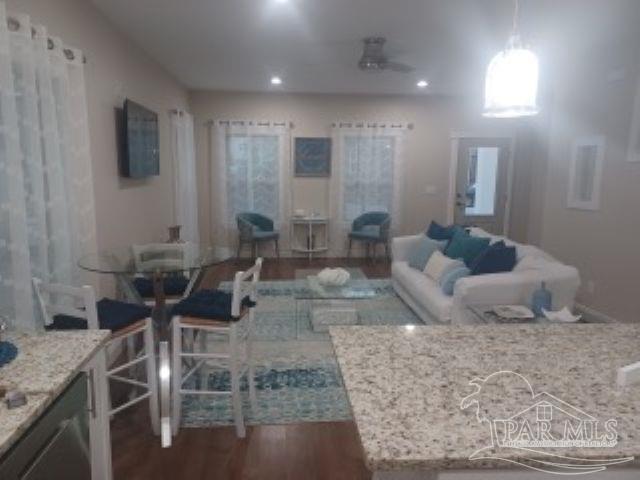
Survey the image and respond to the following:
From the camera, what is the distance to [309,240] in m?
7.13

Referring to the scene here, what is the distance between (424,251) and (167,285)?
2.55 m

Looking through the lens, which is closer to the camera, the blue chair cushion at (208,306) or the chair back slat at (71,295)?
the chair back slat at (71,295)

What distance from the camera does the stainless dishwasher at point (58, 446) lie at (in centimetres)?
101

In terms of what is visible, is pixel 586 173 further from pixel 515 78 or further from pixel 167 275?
pixel 167 275


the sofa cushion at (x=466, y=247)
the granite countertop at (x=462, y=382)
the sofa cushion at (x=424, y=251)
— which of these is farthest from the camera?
the sofa cushion at (x=424, y=251)

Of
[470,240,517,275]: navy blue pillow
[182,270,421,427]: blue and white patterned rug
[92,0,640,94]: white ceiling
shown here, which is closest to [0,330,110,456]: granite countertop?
[182,270,421,427]: blue and white patterned rug

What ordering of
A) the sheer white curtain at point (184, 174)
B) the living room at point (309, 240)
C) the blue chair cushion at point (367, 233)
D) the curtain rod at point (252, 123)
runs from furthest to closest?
the curtain rod at point (252, 123), the blue chair cushion at point (367, 233), the sheer white curtain at point (184, 174), the living room at point (309, 240)

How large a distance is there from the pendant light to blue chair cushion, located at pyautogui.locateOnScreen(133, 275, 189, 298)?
7.70 ft

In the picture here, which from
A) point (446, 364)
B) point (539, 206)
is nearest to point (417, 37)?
point (539, 206)

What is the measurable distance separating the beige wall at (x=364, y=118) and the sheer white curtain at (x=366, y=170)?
0.18 meters

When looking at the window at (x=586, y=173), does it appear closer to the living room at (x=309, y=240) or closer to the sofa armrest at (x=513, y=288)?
the living room at (x=309, y=240)

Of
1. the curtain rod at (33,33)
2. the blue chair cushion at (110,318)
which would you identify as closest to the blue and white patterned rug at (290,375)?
the blue chair cushion at (110,318)

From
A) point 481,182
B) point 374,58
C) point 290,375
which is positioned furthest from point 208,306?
point 481,182

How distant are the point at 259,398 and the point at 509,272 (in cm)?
204
